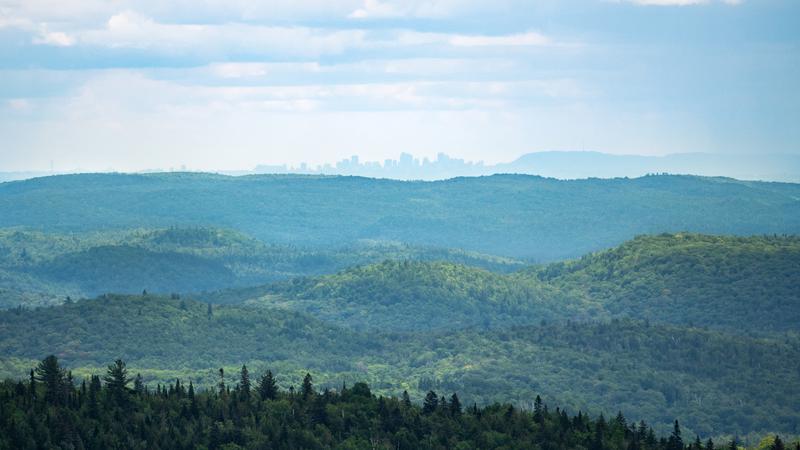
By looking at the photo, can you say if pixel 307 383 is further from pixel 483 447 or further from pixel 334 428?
pixel 483 447

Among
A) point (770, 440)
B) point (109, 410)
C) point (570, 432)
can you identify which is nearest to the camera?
point (109, 410)

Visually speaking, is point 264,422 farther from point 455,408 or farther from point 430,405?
point 455,408

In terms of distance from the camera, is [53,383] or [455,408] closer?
[53,383]

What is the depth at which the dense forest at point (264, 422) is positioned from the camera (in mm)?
126938

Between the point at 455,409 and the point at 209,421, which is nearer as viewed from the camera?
the point at 209,421

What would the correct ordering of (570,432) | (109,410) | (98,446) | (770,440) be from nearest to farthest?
1. (98,446)
2. (109,410)
3. (570,432)
4. (770,440)

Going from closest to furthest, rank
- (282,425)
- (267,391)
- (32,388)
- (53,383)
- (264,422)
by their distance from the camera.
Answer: (53,383) → (32,388) → (282,425) → (264,422) → (267,391)

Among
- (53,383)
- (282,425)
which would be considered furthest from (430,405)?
(53,383)

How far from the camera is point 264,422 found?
138000mm

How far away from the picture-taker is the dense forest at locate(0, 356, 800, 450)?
126938 mm

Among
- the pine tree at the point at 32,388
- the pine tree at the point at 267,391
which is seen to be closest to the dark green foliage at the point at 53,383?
the pine tree at the point at 32,388

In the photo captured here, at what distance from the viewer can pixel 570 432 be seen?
470ft

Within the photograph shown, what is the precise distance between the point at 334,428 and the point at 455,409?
15249 mm

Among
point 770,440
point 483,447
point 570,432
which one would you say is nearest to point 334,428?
point 483,447
